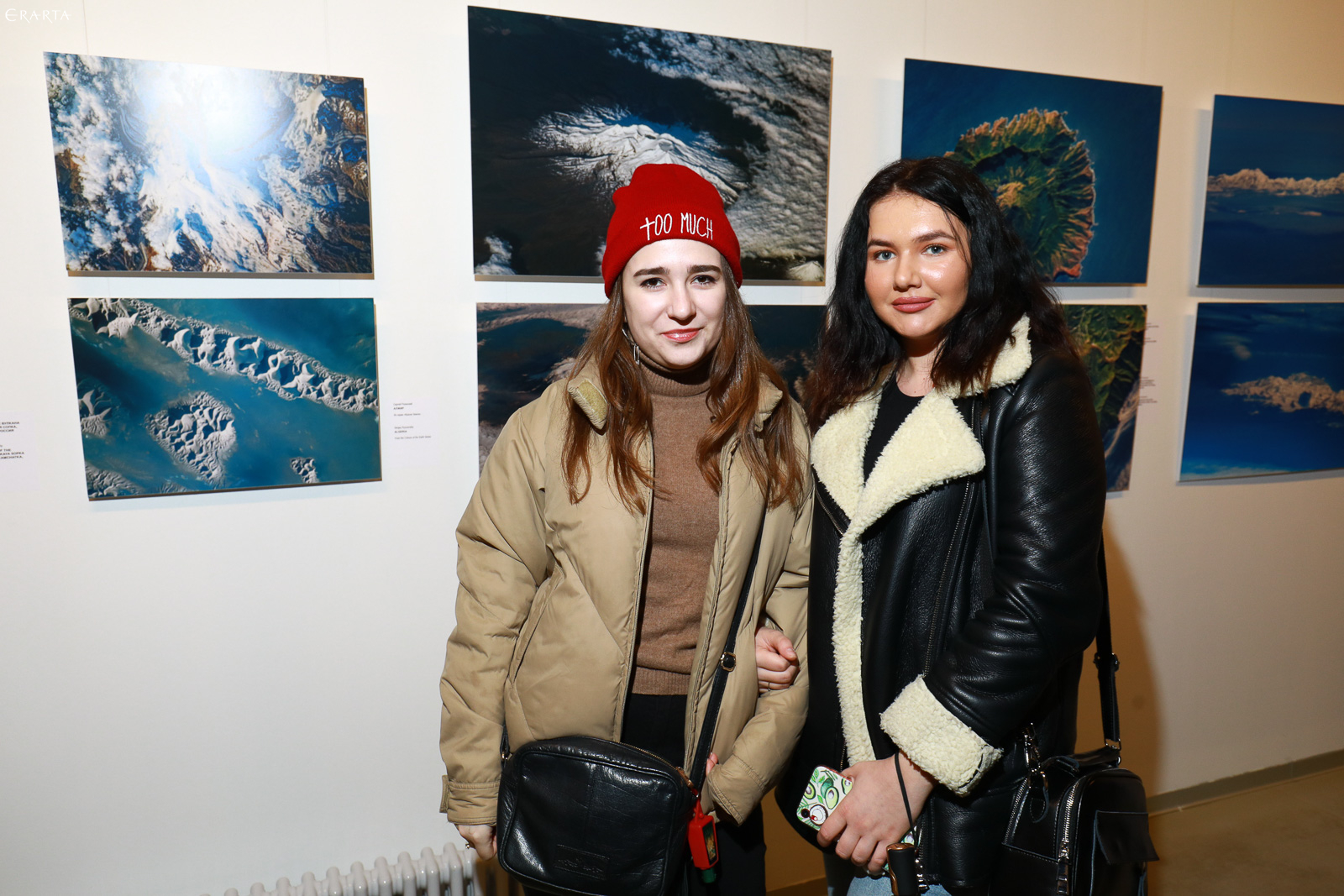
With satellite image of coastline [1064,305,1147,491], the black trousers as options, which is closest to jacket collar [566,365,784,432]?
the black trousers

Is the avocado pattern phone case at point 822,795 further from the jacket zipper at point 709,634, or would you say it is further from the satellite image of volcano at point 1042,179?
the satellite image of volcano at point 1042,179

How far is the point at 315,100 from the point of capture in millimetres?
1754

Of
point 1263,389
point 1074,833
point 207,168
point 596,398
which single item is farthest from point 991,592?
point 1263,389

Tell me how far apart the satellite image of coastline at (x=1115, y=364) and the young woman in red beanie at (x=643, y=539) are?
1494mm

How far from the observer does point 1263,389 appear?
9.05ft

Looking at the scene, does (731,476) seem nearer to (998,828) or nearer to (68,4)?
(998,828)

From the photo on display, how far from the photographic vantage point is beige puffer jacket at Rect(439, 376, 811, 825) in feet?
4.68

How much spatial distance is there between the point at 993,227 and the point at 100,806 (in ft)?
7.69

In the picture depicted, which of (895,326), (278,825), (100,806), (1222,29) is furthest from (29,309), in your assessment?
(1222,29)

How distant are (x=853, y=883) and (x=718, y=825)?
0.28 m

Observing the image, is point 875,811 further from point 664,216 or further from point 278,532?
point 278,532

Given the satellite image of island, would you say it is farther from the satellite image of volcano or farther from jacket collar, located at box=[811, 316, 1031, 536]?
the satellite image of volcano

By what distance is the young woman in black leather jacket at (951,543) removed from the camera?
4.09 feet

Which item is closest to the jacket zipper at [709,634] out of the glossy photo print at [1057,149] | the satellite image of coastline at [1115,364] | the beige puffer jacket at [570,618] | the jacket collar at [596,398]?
the beige puffer jacket at [570,618]
